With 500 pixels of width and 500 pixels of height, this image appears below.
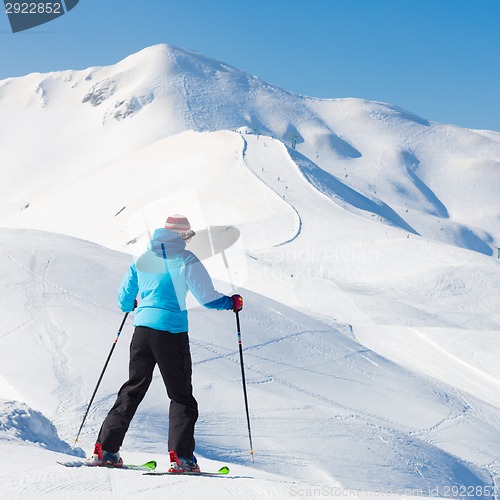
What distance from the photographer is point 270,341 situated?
47.6 feet

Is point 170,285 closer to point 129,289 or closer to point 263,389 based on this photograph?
point 129,289

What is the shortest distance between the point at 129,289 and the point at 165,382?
916 mm

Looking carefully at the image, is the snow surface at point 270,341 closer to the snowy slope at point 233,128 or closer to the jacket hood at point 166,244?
the jacket hood at point 166,244

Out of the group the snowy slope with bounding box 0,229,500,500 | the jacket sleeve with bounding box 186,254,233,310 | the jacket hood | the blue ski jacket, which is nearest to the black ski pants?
the blue ski jacket

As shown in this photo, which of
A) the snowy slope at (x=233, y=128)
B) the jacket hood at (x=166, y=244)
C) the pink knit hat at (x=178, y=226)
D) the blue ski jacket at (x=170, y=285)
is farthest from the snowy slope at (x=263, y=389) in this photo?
the snowy slope at (x=233, y=128)

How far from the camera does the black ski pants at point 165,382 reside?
18.8 ft

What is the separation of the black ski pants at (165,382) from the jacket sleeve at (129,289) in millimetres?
456

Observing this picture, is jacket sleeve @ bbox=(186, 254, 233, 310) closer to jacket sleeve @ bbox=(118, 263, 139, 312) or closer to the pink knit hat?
the pink knit hat

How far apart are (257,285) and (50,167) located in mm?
87086

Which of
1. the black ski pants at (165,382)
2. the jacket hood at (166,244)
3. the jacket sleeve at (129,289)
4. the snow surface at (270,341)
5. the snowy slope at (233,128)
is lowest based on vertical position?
the snowy slope at (233,128)

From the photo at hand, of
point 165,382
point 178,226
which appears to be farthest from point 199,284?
point 165,382

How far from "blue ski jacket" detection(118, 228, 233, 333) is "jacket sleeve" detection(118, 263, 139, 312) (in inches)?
7.0

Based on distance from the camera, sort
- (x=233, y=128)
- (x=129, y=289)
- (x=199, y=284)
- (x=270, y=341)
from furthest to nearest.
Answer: (x=233, y=128) < (x=270, y=341) < (x=129, y=289) < (x=199, y=284)

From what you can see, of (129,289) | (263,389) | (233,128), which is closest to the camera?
(129,289)
